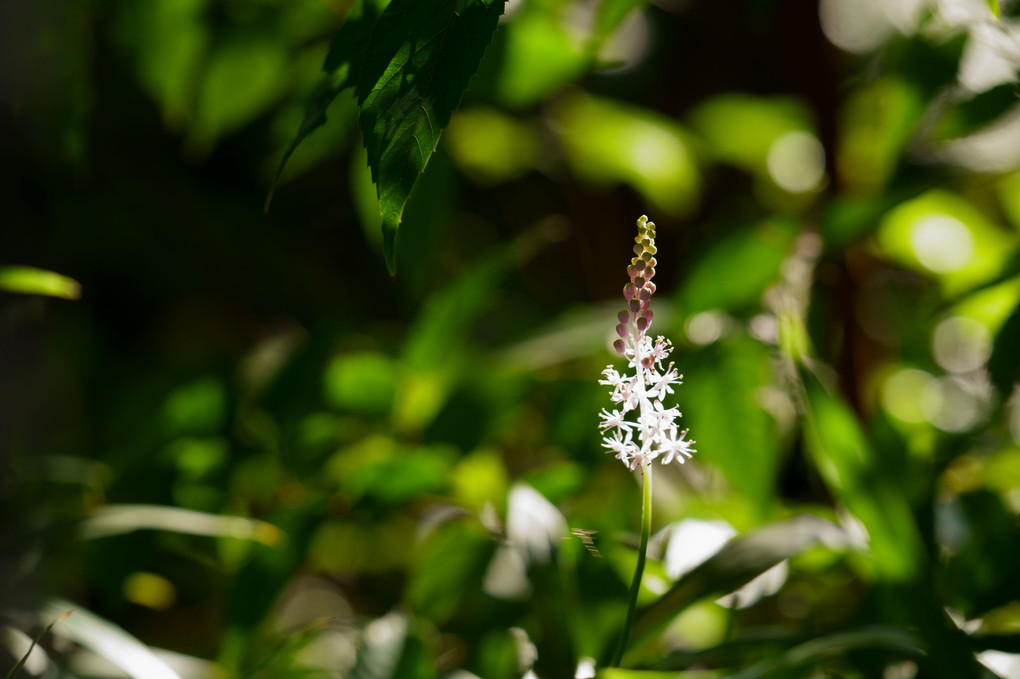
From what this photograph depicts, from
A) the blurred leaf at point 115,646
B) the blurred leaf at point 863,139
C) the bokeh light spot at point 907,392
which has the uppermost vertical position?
the blurred leaf at point 863,139

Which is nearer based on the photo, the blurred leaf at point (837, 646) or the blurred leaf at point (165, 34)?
the blurred leaf at point (837, 646)

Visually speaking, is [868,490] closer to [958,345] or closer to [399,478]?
[399,478]

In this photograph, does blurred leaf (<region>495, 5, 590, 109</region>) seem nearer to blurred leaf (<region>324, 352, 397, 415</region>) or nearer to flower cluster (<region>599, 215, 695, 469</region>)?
blurred leaf (<region>324, 352, 397, 415</region>)

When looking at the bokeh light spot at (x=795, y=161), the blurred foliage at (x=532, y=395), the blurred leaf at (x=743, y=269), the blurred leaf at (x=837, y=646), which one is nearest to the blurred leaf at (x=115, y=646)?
the blurred foliage at (x=532, y=395)

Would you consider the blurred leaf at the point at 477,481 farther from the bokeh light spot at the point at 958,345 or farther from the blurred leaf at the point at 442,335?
→ the bokeh light spot at the point at 958,345

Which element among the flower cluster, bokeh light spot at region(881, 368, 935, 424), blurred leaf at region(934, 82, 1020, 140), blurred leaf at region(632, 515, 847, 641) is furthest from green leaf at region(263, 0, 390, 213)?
bokeh light spot at region(881, 368, 935, 424)

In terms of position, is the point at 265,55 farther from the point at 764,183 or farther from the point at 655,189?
the point at 764,183

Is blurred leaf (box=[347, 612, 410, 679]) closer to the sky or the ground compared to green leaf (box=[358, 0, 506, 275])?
closer to the ground

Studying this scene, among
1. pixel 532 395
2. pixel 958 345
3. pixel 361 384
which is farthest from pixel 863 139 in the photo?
pixel 361 384
